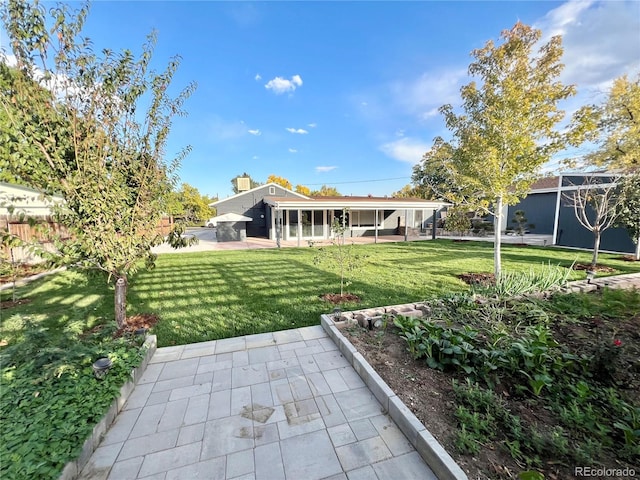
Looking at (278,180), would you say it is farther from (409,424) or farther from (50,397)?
(409,424)

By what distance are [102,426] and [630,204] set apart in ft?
42.8

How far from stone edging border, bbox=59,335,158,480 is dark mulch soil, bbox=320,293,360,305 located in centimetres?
305

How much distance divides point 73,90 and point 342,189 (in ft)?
157

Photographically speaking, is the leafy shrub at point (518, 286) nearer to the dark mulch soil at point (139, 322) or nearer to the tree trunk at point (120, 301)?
the dark mulch soil at point (139, 322)

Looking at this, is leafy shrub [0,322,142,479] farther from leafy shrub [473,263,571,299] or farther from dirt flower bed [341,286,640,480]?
leafy shrub [473,263,571,299]

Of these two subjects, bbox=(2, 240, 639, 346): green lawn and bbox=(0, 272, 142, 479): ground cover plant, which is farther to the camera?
bbox=(2, 240, 639, 346): green lawn

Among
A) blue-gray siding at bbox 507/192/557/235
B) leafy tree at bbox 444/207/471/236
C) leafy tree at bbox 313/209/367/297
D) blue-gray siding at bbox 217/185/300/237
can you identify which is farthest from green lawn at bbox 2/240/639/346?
blue-gray siding at bbox 217/185/300/237

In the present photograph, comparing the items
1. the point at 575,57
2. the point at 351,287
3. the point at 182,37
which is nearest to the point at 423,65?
the point at 575,57

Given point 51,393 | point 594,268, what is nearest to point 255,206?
point 51,393

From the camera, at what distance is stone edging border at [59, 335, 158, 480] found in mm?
1649

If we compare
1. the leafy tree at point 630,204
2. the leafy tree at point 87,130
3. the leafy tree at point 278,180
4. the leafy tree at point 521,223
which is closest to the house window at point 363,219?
the leafy tree at point 521,223

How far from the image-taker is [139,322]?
13.5 feet

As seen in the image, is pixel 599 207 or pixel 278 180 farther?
pixel 278 180

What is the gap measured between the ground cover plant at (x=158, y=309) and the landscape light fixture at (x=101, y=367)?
0.07 metres
